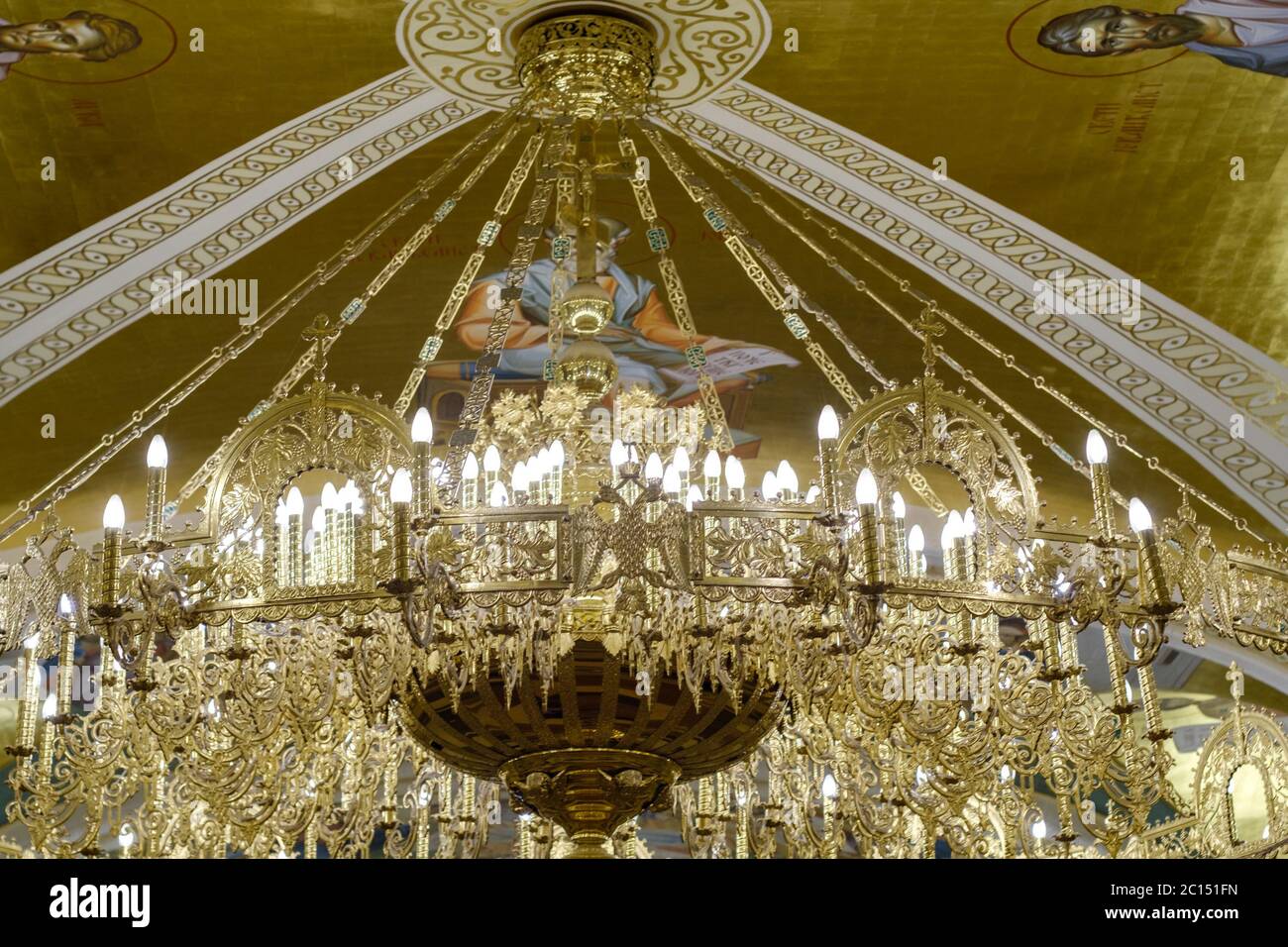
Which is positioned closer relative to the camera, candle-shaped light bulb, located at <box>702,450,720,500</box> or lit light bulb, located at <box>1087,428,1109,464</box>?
lit light bulb, located at <box>1087,428,1109,464</box>

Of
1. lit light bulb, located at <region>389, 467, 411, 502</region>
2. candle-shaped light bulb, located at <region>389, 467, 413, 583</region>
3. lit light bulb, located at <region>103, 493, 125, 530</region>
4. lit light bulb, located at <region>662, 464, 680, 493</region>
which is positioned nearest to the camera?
candle-shaped light bulb, located at <region>389, 467, 413, 583</region>

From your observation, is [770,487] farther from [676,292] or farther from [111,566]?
[111,566]

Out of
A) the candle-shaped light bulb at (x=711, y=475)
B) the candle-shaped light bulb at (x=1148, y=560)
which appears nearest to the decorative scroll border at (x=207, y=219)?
the candle-shaped light bulb at (x=711, y=475)

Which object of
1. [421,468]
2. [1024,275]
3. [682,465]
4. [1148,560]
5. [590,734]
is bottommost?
[590,734]

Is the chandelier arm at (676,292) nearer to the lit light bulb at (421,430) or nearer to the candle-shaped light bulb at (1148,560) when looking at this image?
the lit light bulb at (421,430)

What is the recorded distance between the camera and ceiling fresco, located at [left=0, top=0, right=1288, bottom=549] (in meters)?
6.21

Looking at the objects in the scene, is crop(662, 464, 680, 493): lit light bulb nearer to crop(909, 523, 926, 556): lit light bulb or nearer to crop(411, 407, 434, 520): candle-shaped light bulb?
crop(411, 407, 434, 520): candle-shaped light bulb

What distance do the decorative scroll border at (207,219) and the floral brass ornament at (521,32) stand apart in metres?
0.21

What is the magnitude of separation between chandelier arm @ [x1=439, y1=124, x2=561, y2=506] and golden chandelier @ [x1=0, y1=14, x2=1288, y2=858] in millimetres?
15

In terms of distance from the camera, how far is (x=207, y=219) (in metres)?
7.04

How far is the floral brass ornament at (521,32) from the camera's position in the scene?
19.4ft

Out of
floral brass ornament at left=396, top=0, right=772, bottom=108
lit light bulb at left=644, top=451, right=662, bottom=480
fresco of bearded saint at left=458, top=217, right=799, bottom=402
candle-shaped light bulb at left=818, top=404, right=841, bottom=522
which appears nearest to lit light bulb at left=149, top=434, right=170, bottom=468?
lit light bulb at left=644, top=451, right=662, bottom=480

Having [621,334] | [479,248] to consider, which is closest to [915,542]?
[479,248]

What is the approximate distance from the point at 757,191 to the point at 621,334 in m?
1.53
